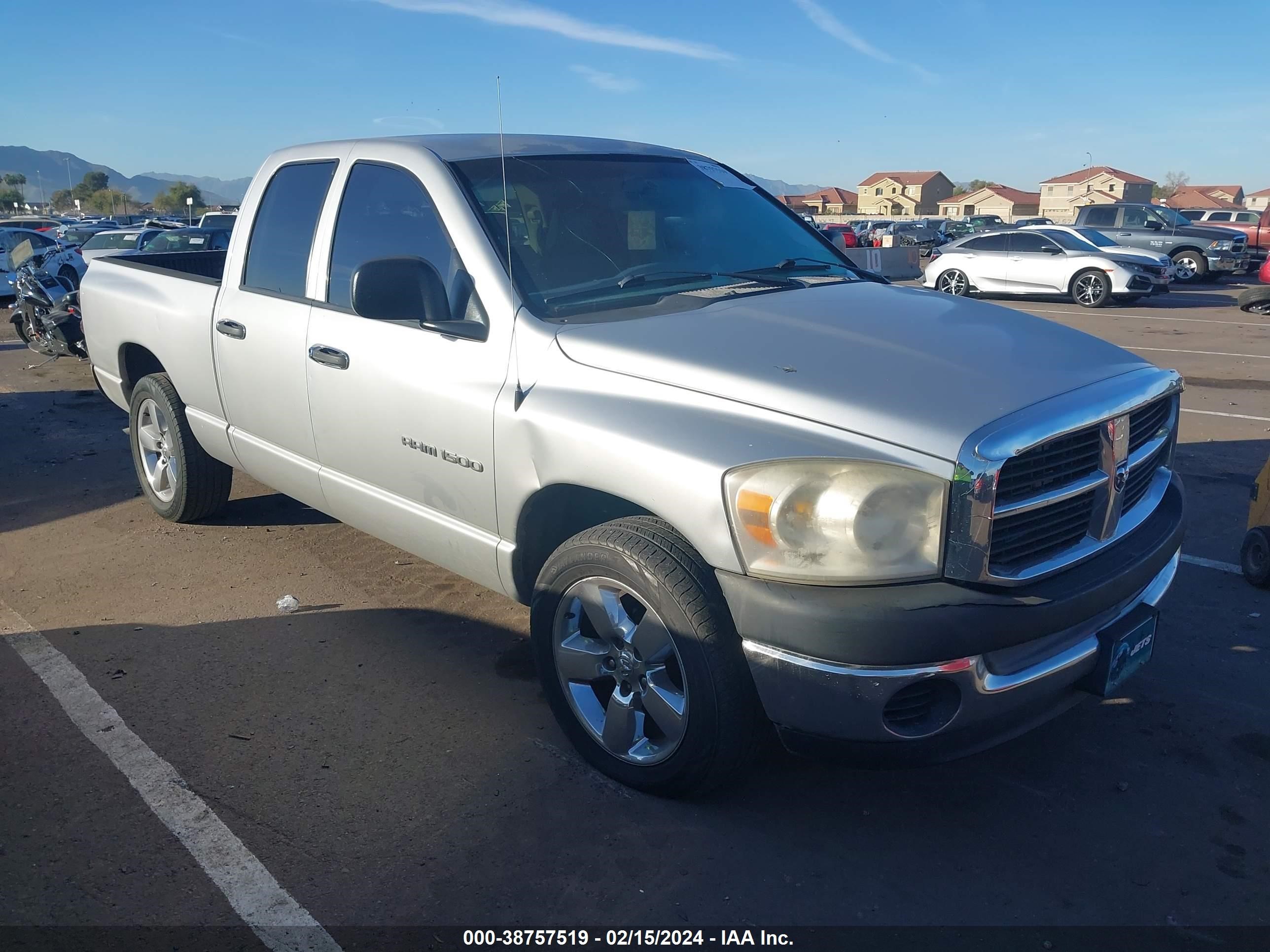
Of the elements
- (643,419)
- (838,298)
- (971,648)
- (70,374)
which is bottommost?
(70,374)

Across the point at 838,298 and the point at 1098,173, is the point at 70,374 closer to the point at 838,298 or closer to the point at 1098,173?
the point at 838,298

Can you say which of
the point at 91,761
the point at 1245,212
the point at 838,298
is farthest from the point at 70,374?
the point at 1245,212

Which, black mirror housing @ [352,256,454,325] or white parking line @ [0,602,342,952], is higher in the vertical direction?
black mirror housing @ [352,256,454,325]

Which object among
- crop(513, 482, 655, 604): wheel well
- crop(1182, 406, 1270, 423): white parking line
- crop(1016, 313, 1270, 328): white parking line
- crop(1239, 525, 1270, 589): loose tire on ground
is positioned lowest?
crop(1016, 313, 1270, 328): white parking line

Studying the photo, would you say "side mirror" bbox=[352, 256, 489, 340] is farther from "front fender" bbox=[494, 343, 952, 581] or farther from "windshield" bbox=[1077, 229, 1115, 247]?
"windshield" bbox=[1077, 229, 1115, 247]

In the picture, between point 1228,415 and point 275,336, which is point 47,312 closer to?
point 275,336

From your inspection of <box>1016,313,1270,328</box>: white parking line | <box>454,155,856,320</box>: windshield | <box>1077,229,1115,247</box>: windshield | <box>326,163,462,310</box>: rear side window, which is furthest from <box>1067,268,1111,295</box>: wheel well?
<box>326,163,462,310</box>: rear side window

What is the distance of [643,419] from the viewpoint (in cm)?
282

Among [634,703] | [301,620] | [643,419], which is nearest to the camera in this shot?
[643,419]

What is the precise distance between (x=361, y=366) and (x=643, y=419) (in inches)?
55.5

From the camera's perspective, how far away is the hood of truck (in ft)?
8.47

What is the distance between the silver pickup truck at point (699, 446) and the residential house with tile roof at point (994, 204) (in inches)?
3665

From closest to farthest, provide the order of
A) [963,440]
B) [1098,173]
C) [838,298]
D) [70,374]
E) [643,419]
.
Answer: [963,440]
[643,419]
[838,298]
[70,374]
[1098,173]

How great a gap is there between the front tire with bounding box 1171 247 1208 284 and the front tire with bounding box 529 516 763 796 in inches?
951
